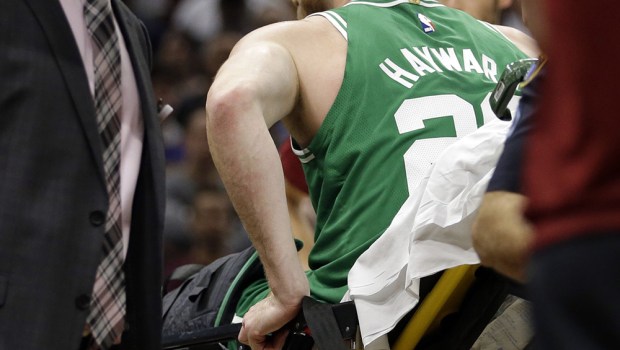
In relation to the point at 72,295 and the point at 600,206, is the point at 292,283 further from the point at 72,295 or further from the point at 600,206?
the point at 600,206

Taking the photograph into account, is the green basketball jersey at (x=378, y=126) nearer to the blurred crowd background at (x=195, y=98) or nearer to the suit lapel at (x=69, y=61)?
the suit lapel at (x=69, y=61)

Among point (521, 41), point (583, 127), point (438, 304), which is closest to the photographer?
point (583, 127)

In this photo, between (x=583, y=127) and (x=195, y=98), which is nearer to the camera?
(x=583, y=127)

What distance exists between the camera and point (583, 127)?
1.16 m

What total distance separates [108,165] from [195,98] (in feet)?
15.1

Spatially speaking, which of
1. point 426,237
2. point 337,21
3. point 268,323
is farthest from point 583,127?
point 337,21

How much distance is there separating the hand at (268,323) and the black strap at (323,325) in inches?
2.0

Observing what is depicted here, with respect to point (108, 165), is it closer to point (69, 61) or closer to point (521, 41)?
point (69, 61)

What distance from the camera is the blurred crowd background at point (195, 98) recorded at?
5.64 metres

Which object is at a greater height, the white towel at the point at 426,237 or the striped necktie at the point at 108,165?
the striped necktie at the point at 108,165

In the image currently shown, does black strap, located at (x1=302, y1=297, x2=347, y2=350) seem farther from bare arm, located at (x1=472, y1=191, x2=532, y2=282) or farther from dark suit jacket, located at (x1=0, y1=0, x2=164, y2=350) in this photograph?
bare arm, located at (x1=472, y1=191, x2=532, y2=282)

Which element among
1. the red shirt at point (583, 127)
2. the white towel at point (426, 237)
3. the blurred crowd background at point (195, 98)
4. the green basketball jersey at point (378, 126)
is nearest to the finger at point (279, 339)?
the green basketball jersey at point (378, 126)

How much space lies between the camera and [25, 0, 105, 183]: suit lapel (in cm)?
206

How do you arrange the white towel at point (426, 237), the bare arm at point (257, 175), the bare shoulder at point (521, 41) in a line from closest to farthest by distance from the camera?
the white towel at point (426, 237) < the bare arm at point (257, 175) < the bare shoulder at point (521, 41)
